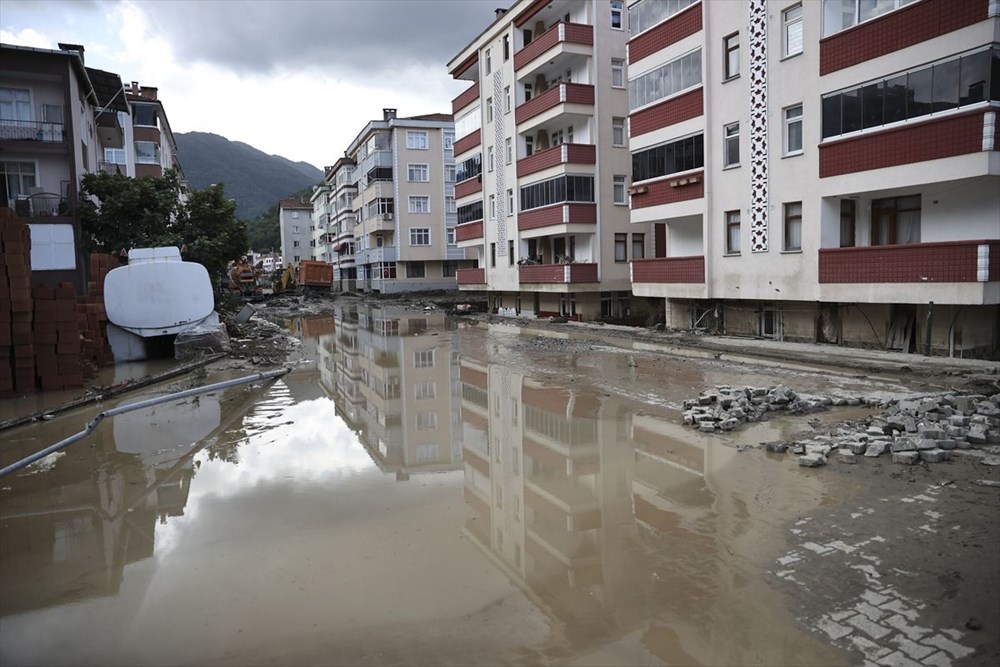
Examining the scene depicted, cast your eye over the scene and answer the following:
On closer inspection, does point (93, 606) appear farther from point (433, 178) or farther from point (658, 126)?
point (433, 178)

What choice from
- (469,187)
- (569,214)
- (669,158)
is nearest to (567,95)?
(569,214)

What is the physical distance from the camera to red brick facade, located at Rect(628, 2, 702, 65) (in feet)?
74.2

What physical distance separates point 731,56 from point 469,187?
23095mm

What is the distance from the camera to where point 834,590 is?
5.09m

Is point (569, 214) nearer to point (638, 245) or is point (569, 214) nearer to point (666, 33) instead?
point (638, 245)

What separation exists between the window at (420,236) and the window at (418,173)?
436cm

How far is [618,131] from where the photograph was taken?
32250 mm

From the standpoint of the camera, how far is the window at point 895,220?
17.5 m

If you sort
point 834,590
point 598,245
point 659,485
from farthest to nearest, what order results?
1. point 598,245
2. point 659,485
3. point 834,590

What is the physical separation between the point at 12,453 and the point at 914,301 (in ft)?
61.4

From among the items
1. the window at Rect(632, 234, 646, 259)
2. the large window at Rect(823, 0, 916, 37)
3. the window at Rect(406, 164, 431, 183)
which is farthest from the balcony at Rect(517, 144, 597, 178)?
the window at Rect(406, 164, 431, 183)

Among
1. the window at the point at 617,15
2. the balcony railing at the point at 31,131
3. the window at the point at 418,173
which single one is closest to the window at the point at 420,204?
the window at the point at 418,173

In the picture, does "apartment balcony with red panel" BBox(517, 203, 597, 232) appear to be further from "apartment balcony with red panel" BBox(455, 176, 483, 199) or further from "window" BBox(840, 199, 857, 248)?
"window" BBox(840, 199, 857, 248)

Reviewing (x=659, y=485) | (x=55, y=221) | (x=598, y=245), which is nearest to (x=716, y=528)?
(x=659, y=485)
